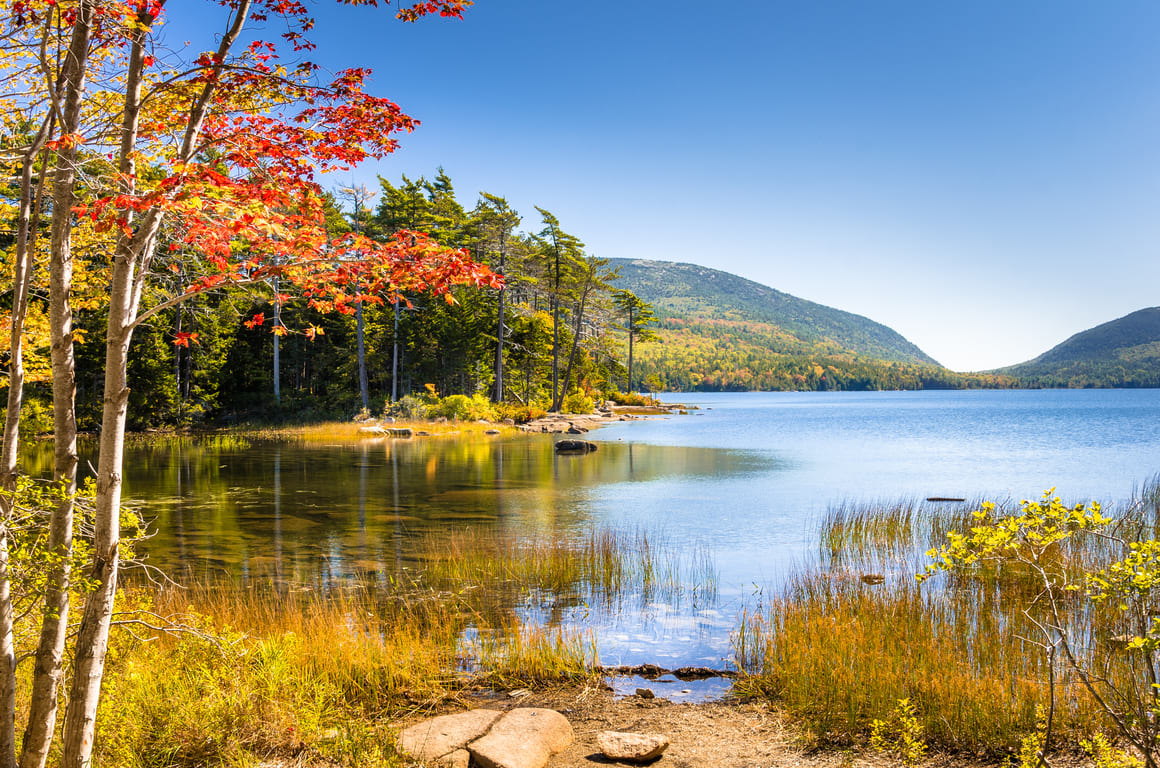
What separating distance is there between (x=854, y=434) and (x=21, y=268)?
41072 millimetres

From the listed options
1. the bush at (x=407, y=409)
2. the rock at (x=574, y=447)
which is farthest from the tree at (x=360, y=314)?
the rock at (x=574, y=447)

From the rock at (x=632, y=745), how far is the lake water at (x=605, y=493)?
2080 mm

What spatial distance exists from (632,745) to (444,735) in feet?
4.20

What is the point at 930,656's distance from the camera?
5.82 meters

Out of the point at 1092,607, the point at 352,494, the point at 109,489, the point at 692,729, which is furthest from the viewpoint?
the point at 352,494

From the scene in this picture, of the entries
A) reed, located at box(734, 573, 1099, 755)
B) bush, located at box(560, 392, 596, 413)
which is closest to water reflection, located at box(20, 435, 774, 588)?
reed, located at box(734, 573, 1099, 755)

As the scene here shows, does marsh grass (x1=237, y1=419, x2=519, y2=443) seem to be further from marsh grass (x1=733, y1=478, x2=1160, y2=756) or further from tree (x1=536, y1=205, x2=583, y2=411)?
marsh grass (x1=733, y1=478, x2=1160, y2=756)

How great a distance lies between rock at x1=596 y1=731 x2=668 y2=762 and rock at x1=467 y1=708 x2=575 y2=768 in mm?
334

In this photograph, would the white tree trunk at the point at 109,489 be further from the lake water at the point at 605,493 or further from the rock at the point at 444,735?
the lake water at the point at 605,493

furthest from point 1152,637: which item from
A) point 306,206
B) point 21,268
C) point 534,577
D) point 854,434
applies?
point 854,434

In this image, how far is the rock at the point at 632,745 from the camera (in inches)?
183

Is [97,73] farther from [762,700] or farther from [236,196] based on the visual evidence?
[762,700]

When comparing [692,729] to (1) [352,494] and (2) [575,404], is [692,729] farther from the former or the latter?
(2) [575,404]

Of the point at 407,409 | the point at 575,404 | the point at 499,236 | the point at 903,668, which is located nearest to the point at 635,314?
the point at 575,404
